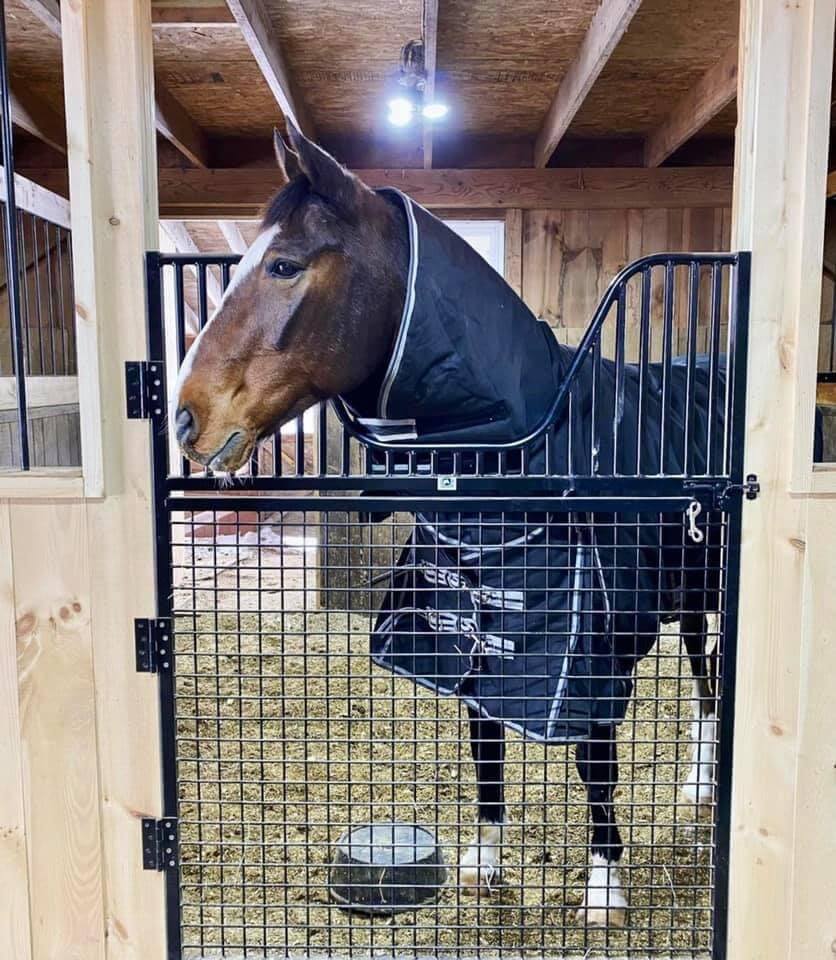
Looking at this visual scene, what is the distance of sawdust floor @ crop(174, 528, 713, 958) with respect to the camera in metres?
1.46

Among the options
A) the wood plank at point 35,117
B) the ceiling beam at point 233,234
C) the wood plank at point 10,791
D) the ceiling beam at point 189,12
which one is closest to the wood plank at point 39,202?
the wood plank at point 35,117

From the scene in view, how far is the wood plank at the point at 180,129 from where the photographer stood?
3393mm

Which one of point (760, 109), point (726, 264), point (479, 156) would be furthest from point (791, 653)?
point (479, 156)

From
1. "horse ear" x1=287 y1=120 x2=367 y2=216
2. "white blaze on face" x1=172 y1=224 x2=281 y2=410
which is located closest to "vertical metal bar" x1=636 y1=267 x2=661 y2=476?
"horse ear" x1=287 y1=120 x2=367 y2=216

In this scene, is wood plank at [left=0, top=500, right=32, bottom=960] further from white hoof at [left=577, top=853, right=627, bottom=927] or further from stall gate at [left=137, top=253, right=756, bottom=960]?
white hoof at [left=577, top=853, right=627, bottom=927]

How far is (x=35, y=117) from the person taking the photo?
3.55 m

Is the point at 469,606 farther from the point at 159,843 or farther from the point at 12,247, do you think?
the point at 12,247

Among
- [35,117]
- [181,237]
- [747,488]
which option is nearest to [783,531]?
[747,488]

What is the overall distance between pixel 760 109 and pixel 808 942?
4.87 ft

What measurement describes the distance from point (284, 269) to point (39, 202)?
261 cm

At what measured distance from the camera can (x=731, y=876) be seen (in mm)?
1441

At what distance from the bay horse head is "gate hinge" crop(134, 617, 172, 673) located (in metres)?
0.31

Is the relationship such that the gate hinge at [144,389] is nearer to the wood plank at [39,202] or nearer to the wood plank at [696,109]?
the wood plank at [39,202]

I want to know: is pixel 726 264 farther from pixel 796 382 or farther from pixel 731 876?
pixel 731 876
